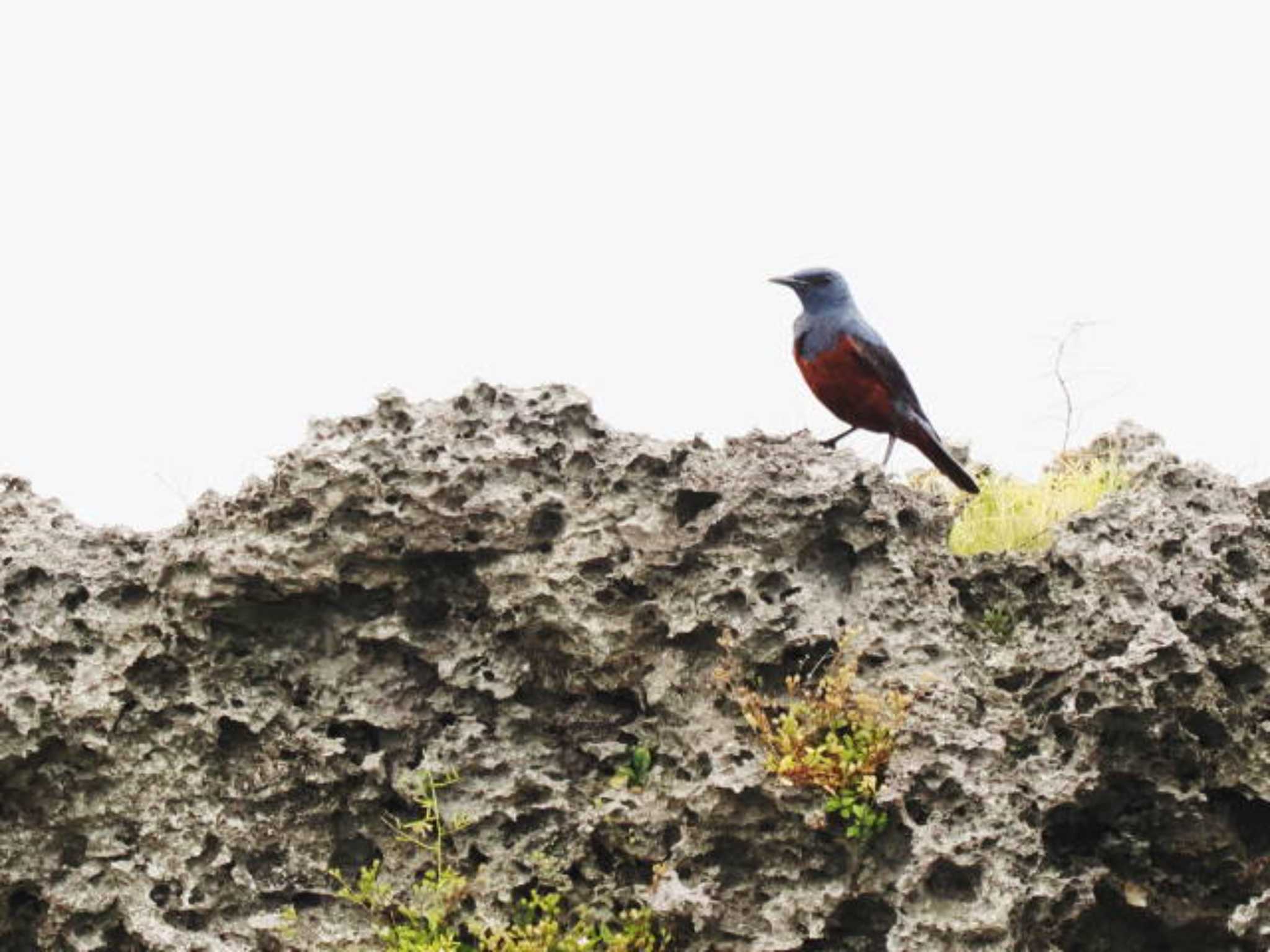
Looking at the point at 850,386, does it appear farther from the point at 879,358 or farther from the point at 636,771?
the point at 636,771

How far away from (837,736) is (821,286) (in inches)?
103

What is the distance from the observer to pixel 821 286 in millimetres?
7852

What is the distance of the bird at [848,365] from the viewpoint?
7711 mm

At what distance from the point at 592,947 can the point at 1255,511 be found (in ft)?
11.9

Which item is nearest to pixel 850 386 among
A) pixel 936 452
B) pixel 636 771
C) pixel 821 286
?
pixel 821 286

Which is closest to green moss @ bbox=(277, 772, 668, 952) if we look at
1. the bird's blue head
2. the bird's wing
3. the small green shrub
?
the small green shrub

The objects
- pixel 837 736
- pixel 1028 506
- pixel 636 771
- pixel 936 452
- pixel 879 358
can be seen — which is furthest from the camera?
pixel 936 452

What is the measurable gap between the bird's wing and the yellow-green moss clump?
29.4 inches

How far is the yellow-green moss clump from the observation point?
7.49 metres

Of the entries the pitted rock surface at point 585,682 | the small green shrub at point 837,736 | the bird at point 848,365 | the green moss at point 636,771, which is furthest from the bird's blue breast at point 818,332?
the green moss at point 636,771

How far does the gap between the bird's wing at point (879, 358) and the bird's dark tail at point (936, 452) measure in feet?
0.69

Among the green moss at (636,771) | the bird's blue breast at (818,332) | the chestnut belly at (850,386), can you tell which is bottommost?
the green moss at (636,771)

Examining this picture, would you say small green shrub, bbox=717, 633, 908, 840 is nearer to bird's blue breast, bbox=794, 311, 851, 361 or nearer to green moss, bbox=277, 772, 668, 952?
green moss, bbox=277, 772, 668, 952

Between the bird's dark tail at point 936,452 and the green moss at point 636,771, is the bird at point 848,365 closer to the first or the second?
the bird's dark tail at point 936,452
